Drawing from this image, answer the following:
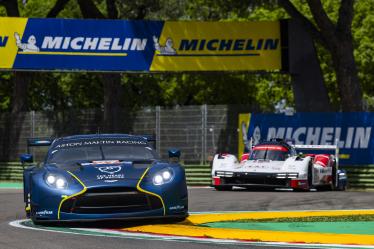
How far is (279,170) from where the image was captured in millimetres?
21906

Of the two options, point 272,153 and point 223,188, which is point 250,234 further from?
point 223,188

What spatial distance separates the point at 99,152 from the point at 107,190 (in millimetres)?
1463

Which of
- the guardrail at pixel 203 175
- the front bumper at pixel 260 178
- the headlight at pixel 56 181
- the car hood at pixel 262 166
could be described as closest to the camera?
the headlight at pixel 56 181

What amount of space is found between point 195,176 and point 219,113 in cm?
196

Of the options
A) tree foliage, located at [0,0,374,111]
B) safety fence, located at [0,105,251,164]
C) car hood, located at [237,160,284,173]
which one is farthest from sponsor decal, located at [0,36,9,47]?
tree foliage, located at [0,0,374,111]

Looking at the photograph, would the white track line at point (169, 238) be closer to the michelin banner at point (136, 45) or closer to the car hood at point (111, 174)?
the car hood at point (111, 174)

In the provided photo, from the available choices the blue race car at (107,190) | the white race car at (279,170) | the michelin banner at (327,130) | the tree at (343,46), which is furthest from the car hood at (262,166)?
the blue race car at (107,190)

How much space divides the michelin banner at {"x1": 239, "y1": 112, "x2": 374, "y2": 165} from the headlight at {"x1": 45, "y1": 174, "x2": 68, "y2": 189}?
15.2 m

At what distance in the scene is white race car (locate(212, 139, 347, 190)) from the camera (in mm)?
21828

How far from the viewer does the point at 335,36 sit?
2839 centimetres

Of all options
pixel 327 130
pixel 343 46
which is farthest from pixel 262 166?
pixel 343 46

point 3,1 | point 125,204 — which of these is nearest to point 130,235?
point 125,204

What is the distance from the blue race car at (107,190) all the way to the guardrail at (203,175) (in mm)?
13717

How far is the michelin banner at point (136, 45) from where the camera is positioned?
28.3 meters
